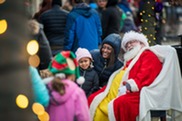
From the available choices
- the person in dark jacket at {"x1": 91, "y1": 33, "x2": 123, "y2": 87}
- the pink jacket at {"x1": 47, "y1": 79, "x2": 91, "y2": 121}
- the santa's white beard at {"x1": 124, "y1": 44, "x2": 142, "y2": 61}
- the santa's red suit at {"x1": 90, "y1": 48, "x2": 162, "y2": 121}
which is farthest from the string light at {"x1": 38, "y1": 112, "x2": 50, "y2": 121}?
the person in dark jacket at {"x1": 91, "y1": 33, "x2": 123, "y2": 87}

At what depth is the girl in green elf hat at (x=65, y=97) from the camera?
21.5ft

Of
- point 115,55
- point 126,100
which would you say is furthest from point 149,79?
point 115,55

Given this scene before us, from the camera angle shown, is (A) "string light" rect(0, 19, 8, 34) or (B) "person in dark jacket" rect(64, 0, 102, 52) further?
(B) "person in dark jacket" rect(64, 0, 102, 52)

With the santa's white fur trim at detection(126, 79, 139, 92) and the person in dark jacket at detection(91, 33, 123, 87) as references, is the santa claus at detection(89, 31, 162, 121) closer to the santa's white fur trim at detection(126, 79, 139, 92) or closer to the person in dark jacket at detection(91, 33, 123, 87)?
the santa's white fur trim at detection(126, 79, 139, 92)

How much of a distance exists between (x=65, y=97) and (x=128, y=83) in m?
2.21

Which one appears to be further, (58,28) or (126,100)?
(58,28)

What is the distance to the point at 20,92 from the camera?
4082 mm

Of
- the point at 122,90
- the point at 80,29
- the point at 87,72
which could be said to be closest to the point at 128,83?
the point at 122,90

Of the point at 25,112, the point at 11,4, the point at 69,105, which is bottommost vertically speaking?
the point at 69,105

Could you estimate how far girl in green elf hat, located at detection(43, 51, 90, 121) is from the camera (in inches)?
258

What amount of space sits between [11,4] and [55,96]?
2641 mm

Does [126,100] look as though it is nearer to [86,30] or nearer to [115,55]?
[115,55]

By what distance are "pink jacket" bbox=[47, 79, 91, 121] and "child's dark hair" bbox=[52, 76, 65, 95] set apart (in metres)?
0.05

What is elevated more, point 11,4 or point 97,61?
point 11,4
